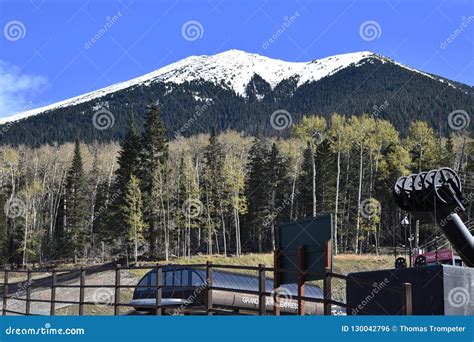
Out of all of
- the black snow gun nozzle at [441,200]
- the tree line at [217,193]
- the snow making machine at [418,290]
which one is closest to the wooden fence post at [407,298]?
the snow making machine at [418,290]

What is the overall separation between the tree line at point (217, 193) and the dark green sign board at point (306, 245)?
41118mm

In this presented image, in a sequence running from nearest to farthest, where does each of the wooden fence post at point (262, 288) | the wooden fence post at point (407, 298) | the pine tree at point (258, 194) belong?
the wooden fence post at point (407, 298) < the wooden fence post at point (262, 288) < the pine tree at point (258, 194)

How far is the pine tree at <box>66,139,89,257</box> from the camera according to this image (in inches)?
2633

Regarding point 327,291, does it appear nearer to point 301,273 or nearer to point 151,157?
point 301,273

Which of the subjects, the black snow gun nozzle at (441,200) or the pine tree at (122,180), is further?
the pine tree at (122,180)

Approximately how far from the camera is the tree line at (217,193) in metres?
57.4

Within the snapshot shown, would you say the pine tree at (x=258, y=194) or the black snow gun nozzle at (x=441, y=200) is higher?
the pine tree at (x=258, y=194)

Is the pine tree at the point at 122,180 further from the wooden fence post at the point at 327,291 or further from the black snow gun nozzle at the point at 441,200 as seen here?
the wooden fence post at the point at 327,291

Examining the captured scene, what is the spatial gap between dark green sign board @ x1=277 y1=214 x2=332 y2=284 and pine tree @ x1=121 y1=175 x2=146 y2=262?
42761mm

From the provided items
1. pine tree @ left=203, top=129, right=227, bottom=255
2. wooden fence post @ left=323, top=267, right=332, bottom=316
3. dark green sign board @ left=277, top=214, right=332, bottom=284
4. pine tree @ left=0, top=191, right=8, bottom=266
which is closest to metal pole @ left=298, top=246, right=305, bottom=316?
dark green sign board @ left=277, top=214, right=332, bottom=284

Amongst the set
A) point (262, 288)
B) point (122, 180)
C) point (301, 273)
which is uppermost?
point (122, 180)

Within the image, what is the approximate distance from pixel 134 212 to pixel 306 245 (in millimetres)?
44363

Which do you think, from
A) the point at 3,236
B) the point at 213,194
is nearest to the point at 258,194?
the point at 213,194

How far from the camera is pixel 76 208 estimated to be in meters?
68.6
